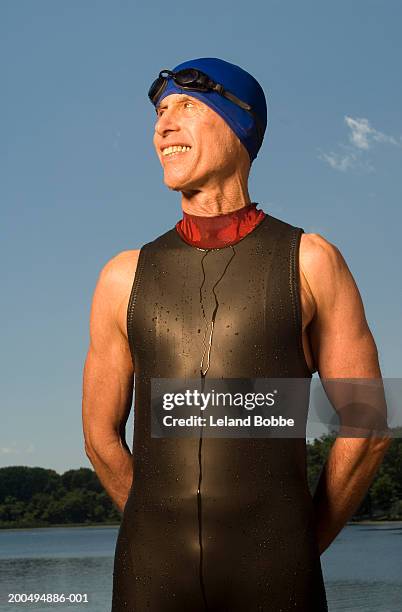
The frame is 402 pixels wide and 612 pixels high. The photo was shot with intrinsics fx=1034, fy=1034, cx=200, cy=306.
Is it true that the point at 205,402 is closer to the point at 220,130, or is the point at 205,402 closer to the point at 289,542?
the point at 289,542

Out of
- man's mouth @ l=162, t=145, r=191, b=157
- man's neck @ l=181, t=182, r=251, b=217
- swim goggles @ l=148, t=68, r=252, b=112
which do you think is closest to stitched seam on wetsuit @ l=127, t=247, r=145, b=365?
man's neck @ l=181, t=182, r=251, b=217

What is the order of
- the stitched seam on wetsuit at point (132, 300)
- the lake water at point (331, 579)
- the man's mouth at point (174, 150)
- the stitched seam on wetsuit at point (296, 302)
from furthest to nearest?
the lake water at point (331, 579) → the man's mouth at point (174, 150) → the stitched seam on wetsuit at point (132, 300) → the stitched seam on wetsuit at point (296, 302)

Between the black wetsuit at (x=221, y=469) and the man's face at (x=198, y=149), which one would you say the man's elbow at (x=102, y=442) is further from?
the man's face at (x=198, y=149)

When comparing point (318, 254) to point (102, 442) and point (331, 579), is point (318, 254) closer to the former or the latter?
point (102, 442)

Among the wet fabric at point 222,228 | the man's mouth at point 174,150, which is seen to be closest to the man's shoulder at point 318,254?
the wet fabric at point 222,228

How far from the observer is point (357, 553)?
268ft

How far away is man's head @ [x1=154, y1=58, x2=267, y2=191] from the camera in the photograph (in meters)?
4.53

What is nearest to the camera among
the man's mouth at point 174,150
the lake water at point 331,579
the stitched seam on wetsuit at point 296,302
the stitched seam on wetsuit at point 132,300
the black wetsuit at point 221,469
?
the black wetsuit at point 221,469

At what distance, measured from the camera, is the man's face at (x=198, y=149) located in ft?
14.8

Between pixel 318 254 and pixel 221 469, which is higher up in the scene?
pixel 318 254

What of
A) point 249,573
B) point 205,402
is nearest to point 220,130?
point 205,402

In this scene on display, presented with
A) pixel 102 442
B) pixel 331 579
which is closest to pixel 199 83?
pixel 102 442

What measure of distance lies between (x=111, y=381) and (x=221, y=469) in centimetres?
79

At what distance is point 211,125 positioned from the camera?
14.9ft
